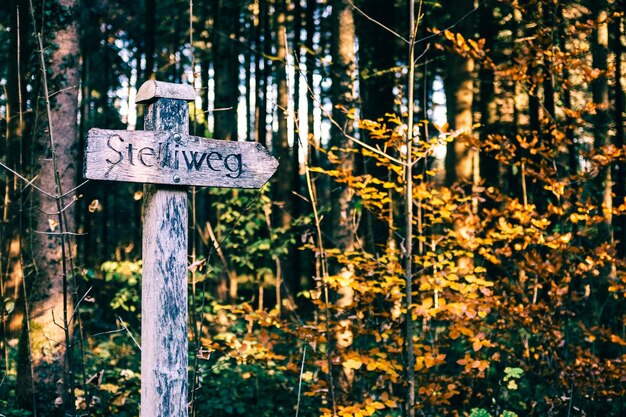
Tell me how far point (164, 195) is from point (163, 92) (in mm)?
500

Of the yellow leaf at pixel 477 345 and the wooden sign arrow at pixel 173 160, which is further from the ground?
the wooden sign arrow at pixel 173 160

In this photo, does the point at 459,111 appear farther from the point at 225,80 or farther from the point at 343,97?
the point at 225,80

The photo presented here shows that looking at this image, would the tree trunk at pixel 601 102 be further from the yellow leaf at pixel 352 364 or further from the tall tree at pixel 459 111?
the yellow leaf at pixel 352 364

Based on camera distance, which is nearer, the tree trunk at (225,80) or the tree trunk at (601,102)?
the tree trunk at (601,102)

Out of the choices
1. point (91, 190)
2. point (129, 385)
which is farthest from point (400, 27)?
point (129, 385)

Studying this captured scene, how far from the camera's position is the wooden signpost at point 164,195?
262 centimetres

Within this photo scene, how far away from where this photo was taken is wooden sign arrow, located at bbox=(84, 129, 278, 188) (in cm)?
256

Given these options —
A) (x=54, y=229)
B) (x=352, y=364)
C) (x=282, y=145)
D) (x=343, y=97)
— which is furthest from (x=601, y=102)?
(x=282, y=145)

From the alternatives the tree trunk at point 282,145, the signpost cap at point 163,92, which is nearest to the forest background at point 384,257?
the signpost cap at point 163,92

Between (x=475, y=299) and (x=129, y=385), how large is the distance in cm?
477

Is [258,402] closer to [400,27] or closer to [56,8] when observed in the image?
[56,8]

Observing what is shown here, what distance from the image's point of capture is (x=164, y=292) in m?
2.70

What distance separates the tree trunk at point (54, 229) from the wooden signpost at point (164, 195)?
10.4ft

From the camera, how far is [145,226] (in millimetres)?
2762
